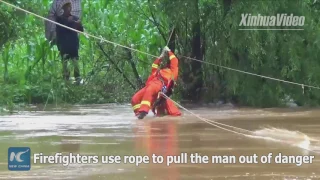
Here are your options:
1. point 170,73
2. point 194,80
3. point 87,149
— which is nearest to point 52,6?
point 194,80

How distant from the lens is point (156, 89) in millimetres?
8312

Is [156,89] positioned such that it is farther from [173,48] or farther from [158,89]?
[173,48]

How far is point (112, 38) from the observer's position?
442 inches

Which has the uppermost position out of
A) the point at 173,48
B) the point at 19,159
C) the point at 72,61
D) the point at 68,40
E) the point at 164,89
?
the point at 68,40

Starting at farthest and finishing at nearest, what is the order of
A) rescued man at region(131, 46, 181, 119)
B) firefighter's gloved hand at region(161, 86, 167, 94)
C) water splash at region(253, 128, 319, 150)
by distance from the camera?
firefighter's gloved hand at region(161, 86, 167, 94)
rescued man at region(131, 46, 181, 119)
water splash at region(253, 128, 319, 150)

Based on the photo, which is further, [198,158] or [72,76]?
[72,76]

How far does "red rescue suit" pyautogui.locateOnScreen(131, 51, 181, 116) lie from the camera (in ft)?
27.1

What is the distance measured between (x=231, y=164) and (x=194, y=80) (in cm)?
555

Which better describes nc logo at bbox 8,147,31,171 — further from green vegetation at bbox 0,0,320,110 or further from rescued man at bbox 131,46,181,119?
green vegetation at bbox 0,0,320,110

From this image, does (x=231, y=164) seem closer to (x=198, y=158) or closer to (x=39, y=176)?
(x=198, y=158)

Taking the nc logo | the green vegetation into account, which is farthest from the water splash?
the green vegetation

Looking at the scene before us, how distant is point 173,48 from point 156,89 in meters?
2.43

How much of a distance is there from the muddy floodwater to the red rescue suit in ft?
0.66

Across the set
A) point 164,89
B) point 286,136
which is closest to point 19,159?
point 286,136
